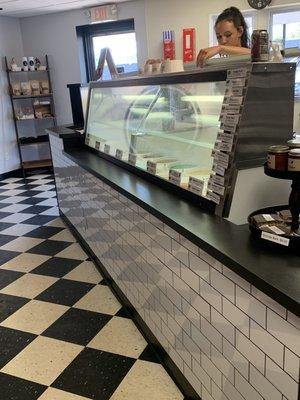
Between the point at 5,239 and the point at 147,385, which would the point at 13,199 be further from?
the point at 147,385

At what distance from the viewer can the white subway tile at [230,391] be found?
1289 millimetres

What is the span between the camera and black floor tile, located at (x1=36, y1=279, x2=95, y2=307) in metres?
2.69

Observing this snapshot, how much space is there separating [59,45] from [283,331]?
686cm

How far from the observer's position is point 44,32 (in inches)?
269

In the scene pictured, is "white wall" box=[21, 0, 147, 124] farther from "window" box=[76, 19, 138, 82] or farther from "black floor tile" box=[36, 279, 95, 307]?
"black floor tile" box=[36, 279, 95, 307]

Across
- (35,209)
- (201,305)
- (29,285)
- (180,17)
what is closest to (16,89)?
(35,209)

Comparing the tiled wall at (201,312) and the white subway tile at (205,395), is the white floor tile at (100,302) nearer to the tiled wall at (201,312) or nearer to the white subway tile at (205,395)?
the tiled wall at (201,312)

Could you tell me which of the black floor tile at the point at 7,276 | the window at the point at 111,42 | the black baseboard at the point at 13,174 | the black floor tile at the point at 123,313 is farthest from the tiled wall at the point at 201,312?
the black baseboard at the point at 13,174

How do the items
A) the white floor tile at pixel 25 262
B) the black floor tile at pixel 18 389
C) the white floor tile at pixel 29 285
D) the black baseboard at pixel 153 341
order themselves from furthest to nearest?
the white floor tile at pixel 25 262 → the white floor tile at pixel 29 285 → the black floor tile at pixel 18 389 → the black baseboard at pixel 153 341

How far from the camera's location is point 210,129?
1.79 m

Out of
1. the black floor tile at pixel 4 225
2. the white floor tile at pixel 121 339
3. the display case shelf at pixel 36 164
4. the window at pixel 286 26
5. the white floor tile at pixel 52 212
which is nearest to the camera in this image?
the white floor tile at pixel 121 339

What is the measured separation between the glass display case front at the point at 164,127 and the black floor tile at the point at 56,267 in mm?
1007

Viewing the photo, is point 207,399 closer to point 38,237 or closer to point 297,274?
point 297,274

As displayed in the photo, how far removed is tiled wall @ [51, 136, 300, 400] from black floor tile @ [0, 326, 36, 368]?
660 mm
